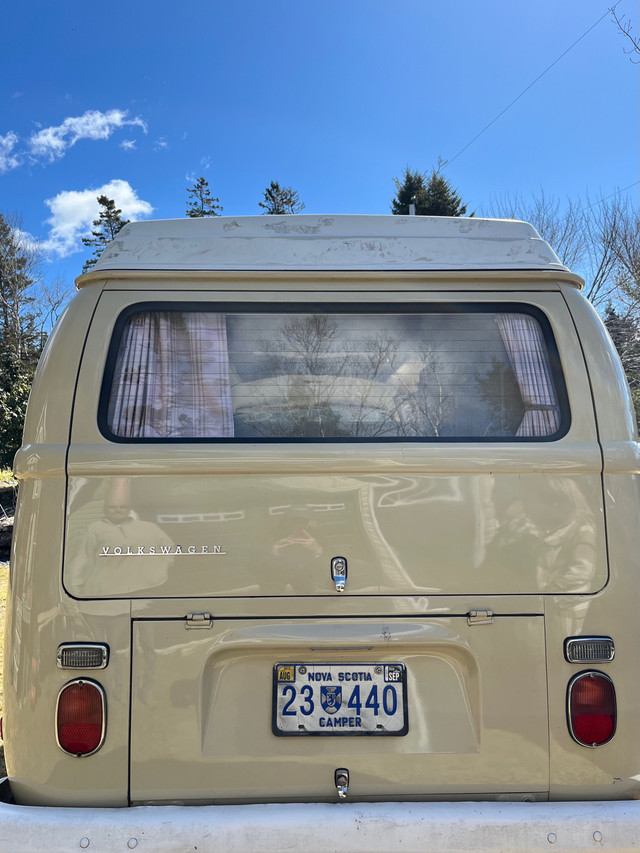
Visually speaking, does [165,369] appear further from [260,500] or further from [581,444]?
[581,444]

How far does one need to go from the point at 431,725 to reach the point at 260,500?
0.91 metres

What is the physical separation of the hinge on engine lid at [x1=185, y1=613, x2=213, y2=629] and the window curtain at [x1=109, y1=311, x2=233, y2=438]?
597 mm

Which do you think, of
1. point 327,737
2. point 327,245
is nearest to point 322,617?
point 327,737

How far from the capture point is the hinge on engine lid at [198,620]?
203 cm

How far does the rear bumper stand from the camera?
183cm

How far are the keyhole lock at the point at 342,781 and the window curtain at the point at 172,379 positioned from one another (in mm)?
1153

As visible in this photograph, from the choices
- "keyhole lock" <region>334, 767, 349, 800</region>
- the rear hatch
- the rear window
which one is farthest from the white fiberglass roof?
"keyhole lock" <region>334, 767, 349, 800</region>

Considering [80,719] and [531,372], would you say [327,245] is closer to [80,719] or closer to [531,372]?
[531,372]

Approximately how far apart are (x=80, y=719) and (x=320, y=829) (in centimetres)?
81

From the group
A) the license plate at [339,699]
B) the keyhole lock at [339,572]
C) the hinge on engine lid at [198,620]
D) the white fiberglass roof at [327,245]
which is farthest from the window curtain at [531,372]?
the hinge on engine lid at [198,620]

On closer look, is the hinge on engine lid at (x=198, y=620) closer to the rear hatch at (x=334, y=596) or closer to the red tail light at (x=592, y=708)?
the rear hatch at (x=334, y=596)

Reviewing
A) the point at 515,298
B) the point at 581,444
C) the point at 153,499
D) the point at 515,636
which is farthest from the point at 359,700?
the point at 515,298

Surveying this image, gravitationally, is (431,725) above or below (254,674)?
below

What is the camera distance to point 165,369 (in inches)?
91.0
